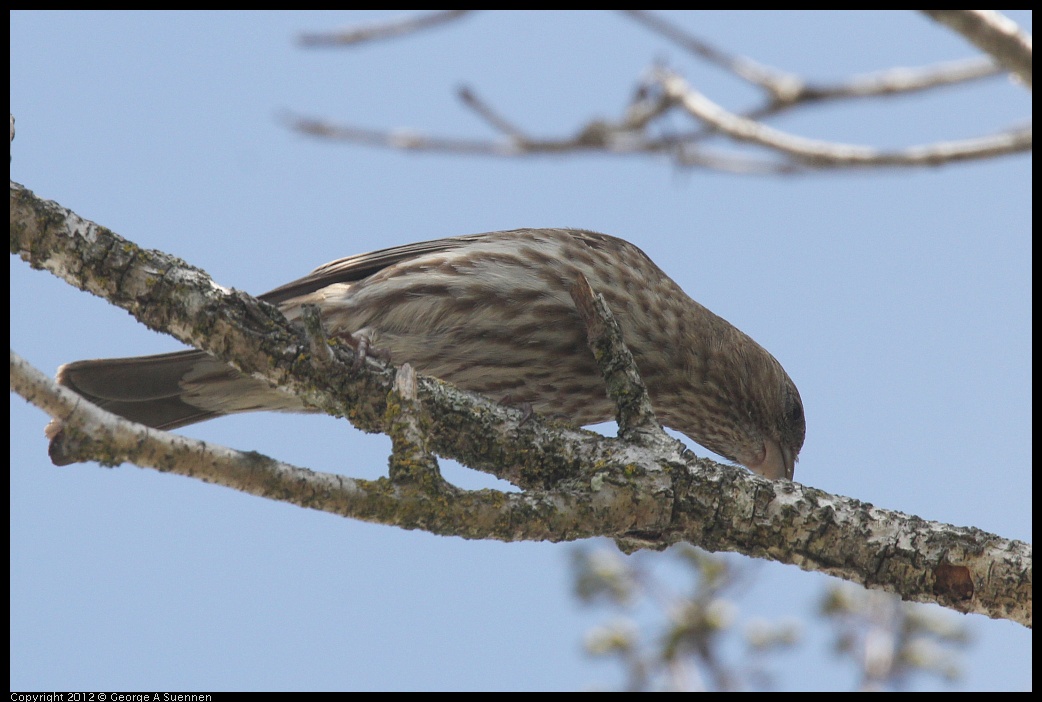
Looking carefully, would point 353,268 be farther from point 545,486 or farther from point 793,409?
point 793,409

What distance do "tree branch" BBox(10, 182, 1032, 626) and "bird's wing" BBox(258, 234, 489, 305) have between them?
1.58m

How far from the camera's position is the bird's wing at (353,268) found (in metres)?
5.27

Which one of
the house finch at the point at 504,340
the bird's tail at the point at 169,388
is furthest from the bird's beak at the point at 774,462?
the bird's tail at the point at 169,388

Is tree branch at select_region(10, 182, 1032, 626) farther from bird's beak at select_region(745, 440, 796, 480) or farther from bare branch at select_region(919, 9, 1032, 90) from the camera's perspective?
bird's beak at select_region(745, 440, 796, 480)

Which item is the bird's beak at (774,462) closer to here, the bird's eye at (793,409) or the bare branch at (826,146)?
the bird's eye at (793,409)

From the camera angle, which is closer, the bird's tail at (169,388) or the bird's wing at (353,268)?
the bird's tail at (169,388)

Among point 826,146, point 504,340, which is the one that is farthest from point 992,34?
point 504,340

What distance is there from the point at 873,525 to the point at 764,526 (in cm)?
36

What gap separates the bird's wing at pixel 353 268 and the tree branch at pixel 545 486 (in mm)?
1583

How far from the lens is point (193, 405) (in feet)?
16.9

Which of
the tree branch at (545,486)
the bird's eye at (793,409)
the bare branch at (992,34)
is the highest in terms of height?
the bare branch at (992,34)

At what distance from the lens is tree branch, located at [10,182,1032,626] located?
326 cm

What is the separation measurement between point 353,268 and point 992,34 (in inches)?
139

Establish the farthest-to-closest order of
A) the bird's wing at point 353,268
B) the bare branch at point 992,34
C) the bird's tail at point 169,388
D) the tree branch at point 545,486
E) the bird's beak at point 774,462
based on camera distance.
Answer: the bird's beak at point 774,462 → the bird's wing at point 353,268 → the bird's tail at point 169,388 → the tree branch at point 545,486 → the bare branch at point 992,34
